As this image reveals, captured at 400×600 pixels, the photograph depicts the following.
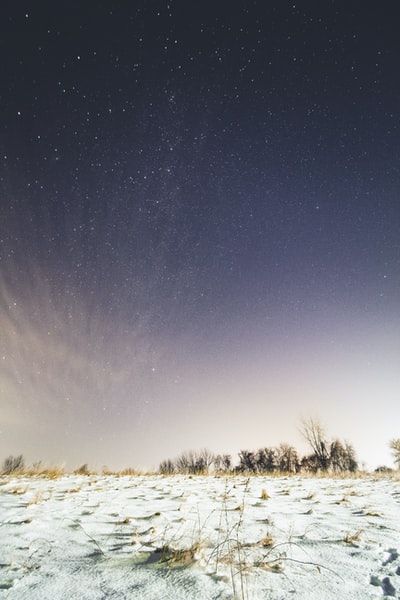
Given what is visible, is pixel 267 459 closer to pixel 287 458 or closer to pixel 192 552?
pixel 287 458

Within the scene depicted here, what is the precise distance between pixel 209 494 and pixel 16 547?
3.88 meters

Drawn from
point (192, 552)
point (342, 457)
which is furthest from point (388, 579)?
point (342, 457)

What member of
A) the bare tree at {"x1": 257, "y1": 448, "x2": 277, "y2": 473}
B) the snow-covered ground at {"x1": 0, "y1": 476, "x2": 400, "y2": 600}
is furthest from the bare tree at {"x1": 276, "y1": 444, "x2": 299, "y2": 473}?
the snow-covered ground at {"x1": 0, "y1": 476, "x2": 400, "y2": 600}

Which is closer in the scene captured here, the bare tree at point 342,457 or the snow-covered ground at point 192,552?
the snow-covered ground at point 192,552

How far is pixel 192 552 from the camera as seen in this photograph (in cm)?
245

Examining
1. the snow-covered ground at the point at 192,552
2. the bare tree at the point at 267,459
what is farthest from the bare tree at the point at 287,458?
the snow-covered ground at the point at 192,552

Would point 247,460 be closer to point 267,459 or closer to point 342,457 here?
point 267,459

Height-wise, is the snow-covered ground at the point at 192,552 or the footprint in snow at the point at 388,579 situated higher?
the snow-covered ground at the point at 192,552

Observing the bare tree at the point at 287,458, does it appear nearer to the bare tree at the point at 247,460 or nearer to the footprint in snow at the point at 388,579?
the bare tree at the point at 247,460

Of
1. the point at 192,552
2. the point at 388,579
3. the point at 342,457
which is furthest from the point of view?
the point at 342,457

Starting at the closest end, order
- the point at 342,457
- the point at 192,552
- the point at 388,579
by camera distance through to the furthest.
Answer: the point at 388,579 < the point at 192,552 < the point at 342,457

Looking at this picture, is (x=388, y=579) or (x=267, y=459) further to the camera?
(x=267, y=459)

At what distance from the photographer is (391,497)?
585cm

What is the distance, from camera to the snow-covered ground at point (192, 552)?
1930 millimetres
